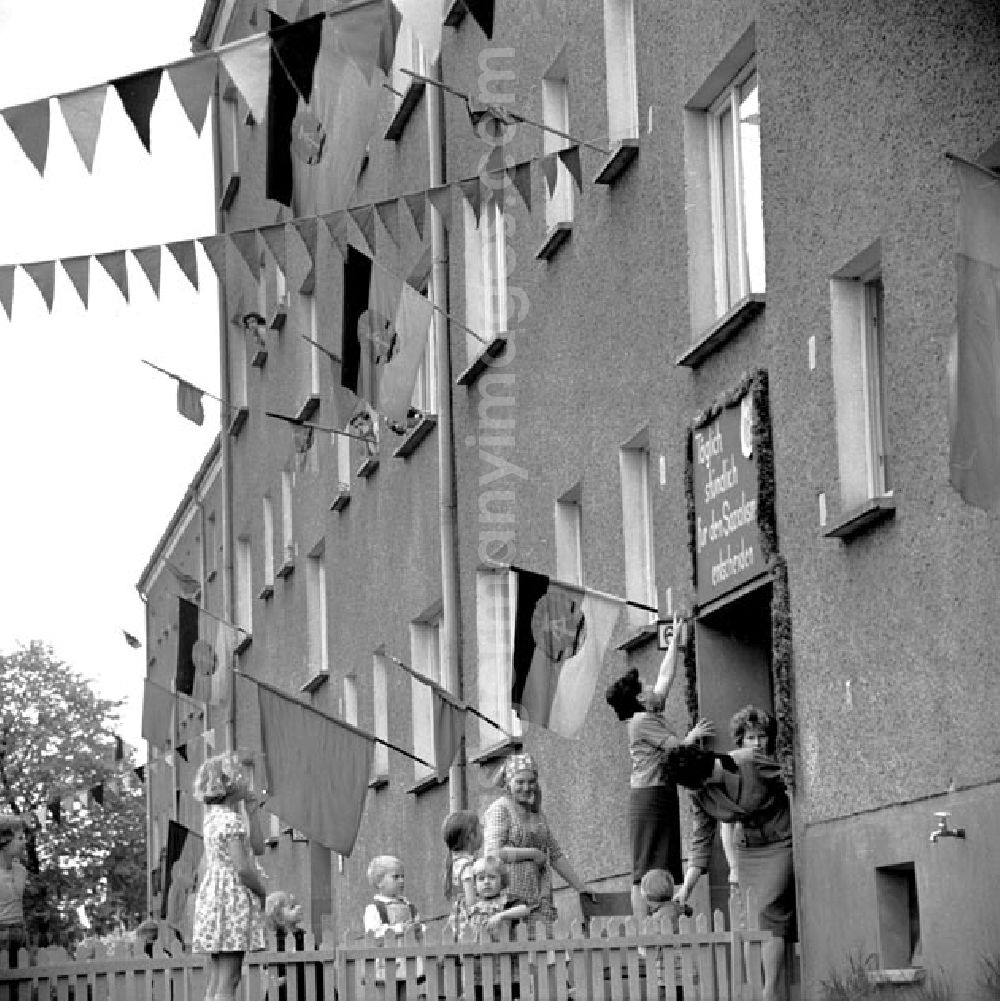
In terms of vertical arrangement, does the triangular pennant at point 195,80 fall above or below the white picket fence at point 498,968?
above

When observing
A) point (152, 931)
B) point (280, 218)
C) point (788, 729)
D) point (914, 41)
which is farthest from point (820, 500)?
point (280, 218)

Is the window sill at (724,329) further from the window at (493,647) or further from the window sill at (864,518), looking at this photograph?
the window at (493,647)

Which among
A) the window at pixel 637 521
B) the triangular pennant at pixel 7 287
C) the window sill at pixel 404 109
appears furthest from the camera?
the window sill at pixel 404 109

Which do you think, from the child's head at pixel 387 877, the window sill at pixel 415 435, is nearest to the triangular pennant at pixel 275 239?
the child's head at pixel 387 877

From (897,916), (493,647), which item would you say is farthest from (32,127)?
(493,647)

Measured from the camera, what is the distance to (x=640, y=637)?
1792cm

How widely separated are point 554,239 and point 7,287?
527 centimetres

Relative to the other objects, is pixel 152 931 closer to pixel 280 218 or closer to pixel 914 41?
pixel 914 41

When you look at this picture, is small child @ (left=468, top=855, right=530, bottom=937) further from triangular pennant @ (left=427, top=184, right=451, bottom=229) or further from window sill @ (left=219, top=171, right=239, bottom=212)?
window sill @ (left=219, top=171, right=239, bottom=212)

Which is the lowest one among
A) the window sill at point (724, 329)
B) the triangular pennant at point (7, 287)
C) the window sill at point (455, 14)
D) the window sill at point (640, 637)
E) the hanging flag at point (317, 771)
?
the hanging flag at point (317, 771)

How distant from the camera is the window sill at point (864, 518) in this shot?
531 inches

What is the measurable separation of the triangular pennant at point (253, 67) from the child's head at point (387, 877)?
5.04m

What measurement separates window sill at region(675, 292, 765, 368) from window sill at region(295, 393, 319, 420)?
15.3 m

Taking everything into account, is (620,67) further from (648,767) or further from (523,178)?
(648,767)
